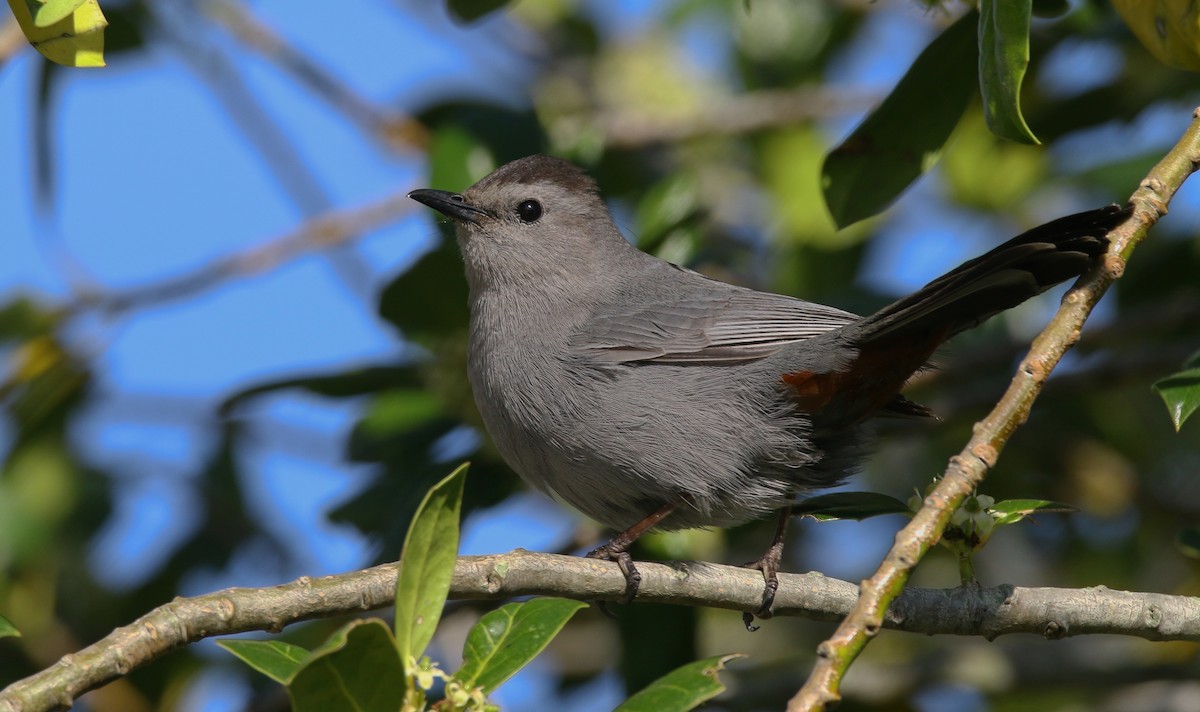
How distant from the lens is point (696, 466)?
4039 millimetres

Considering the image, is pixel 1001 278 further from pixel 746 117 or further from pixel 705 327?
pixel 746 117

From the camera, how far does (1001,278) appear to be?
129 inches

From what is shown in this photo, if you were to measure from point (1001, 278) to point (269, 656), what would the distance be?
2.03 meters

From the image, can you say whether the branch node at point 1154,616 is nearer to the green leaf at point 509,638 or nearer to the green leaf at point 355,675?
the green leaf at point 509,638

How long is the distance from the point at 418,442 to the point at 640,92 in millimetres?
4190

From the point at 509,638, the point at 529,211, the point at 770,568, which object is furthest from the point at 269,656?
the point at 529,211

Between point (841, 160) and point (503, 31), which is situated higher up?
point (503, 31)

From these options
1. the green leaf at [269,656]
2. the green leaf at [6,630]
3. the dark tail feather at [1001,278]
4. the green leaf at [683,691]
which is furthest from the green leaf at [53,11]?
the dark tail feather at [1001,278]

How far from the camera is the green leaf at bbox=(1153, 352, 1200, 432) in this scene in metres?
3.00

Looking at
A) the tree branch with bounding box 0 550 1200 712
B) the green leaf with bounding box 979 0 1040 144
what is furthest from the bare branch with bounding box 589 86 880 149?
the tree branch with bounding box 0 550 1200 712

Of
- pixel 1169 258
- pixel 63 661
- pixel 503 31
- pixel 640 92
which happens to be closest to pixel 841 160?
pixel 1169 258

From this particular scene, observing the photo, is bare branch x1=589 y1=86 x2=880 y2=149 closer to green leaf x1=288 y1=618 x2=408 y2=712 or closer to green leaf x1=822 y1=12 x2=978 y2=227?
green leaf x1=822 y1=12 x2=978 y2=227

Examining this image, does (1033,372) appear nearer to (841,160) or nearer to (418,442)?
(841,160)

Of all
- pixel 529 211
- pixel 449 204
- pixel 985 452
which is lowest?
pixel 985 452
